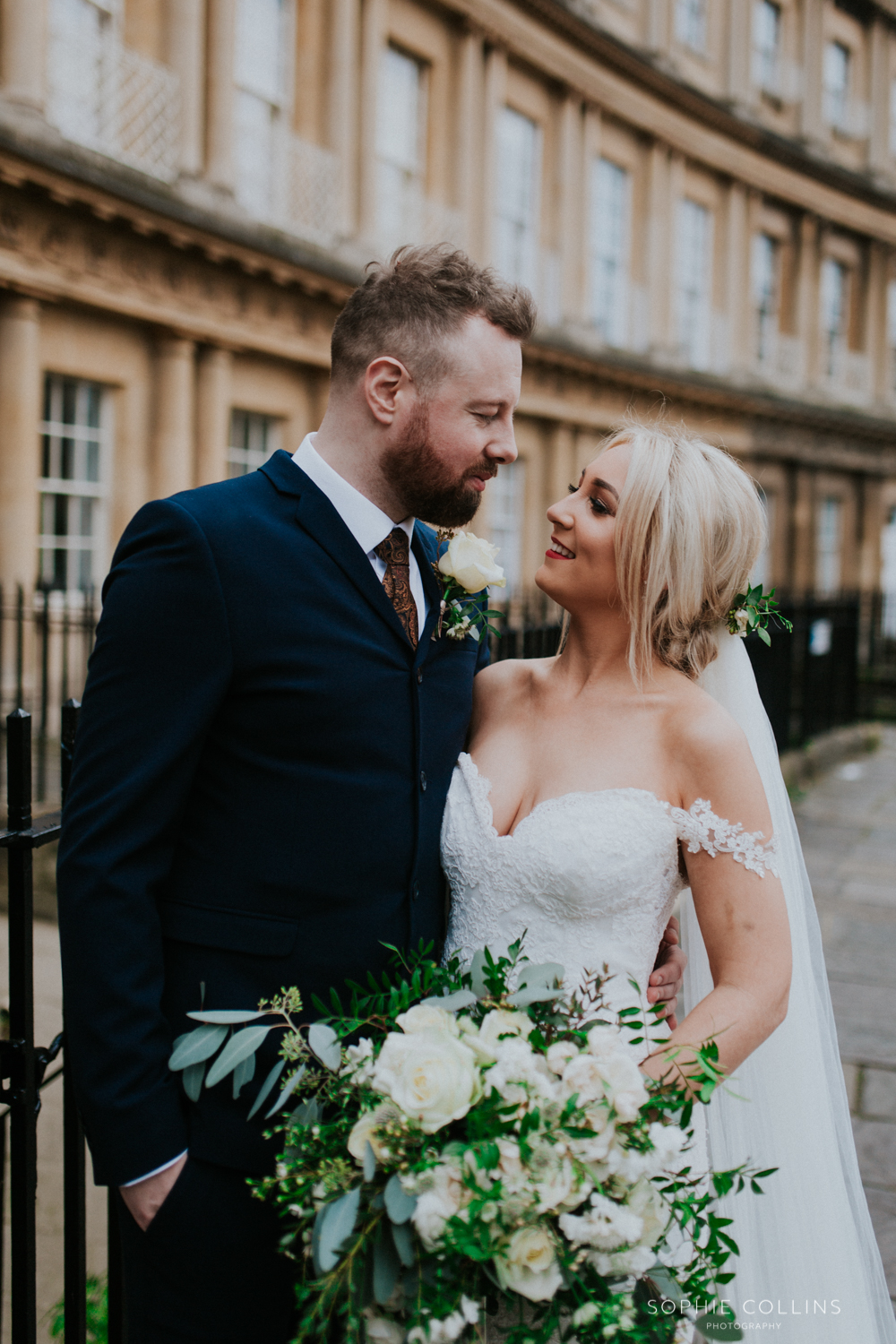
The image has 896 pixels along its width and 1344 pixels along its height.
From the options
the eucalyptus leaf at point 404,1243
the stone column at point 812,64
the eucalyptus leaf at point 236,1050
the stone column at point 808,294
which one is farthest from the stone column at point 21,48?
the stone column at point 812,64

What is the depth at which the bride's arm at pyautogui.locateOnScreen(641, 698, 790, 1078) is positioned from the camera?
198 centimetres

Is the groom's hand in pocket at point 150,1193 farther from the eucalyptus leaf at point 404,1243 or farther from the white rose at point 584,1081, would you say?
the white rose at point 584,1081

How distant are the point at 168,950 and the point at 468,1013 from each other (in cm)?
59

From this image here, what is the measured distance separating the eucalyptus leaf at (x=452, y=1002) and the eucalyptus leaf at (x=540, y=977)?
0.29 ft

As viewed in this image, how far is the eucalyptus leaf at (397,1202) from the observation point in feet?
4.60

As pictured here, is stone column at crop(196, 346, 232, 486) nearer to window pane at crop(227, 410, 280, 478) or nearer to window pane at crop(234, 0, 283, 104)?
window pane at crop(227, 410, 280, 478)

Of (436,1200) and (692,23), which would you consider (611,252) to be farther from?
(436,1200)

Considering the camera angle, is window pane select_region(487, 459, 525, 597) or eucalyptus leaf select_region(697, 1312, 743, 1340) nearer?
eucalyptus leaf select_region(697, 1312, 743, 1340)

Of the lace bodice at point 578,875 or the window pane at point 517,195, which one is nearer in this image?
the lace bodice at point 578,875

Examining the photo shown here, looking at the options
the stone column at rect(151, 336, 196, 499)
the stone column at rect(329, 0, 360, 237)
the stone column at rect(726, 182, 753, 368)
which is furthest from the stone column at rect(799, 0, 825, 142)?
the stone column at rect(151, 336, 196, 499)

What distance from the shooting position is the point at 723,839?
6.87ft

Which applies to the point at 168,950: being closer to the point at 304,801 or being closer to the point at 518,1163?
the point at 304,801

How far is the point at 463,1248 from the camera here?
4.46 feet

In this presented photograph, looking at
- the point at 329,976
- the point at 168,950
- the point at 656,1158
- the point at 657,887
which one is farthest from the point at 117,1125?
the point at 657,887
